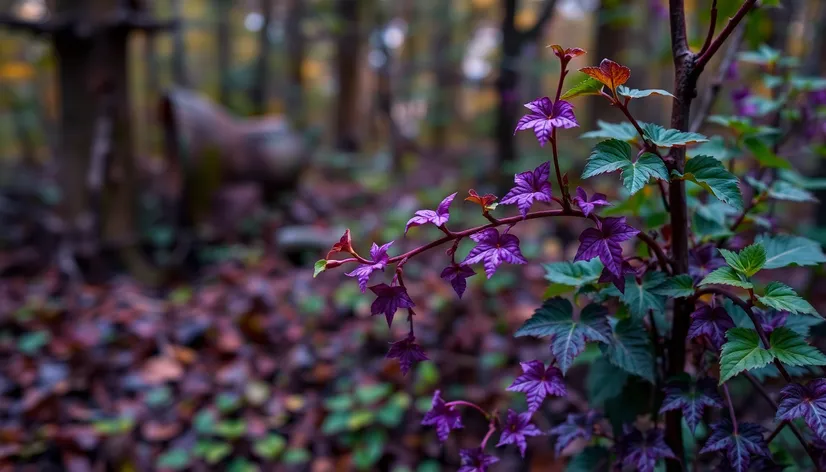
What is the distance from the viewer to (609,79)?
959mm

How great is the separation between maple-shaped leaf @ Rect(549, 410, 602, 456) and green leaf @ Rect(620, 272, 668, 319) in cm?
30

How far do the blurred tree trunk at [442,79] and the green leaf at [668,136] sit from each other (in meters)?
12.3

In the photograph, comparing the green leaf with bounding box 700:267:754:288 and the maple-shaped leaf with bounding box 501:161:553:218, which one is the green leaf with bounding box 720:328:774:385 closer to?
the green leaf with bounding box 700:267:754:288

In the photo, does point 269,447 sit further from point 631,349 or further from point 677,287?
point 677,287

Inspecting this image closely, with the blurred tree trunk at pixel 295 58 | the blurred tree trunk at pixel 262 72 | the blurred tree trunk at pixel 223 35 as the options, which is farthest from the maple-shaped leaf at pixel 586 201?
the blurred tree trunk at pixel 223 35

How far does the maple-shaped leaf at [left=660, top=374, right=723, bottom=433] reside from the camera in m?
1.05

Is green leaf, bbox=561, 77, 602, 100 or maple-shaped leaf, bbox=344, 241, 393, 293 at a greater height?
green leaf, bbox=561, 77, 602, 100

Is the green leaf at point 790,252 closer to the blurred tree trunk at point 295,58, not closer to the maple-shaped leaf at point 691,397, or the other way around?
the maple-shaped leaf at point 691,397

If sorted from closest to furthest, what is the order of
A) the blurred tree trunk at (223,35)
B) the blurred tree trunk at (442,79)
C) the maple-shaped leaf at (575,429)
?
the maple-shaped leaf at (575,429) < the blurred tree trunk at (223,35) < the blurred tree trunk at (442,79)

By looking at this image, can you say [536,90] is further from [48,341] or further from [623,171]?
[623,171]

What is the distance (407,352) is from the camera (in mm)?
1062

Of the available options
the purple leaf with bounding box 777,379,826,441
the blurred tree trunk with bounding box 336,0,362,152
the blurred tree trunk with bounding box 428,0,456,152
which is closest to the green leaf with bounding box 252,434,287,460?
the purple leaf with bounding box 777,379,826,441

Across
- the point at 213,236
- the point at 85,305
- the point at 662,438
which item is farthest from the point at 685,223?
the point at 213,236

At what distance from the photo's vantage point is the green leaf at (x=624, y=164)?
93 cm
